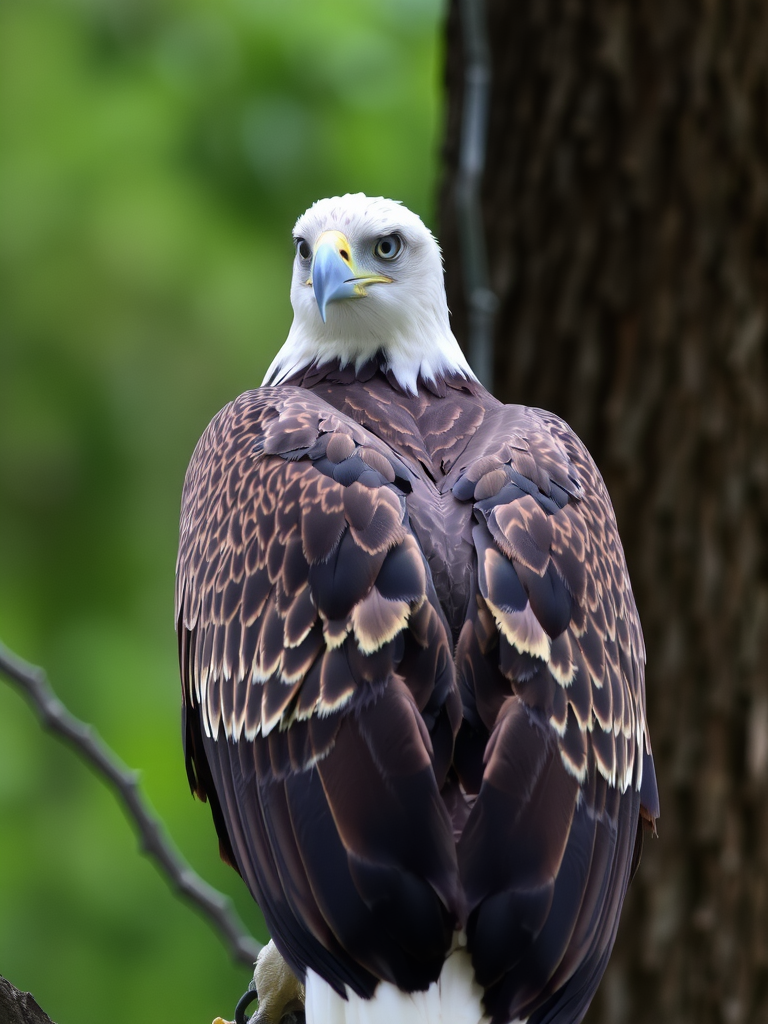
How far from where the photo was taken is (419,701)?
10.0 ft

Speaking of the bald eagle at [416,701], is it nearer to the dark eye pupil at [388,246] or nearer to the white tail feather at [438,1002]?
the white tail feather at [438,1002]

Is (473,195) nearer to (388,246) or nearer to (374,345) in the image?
(388,246)

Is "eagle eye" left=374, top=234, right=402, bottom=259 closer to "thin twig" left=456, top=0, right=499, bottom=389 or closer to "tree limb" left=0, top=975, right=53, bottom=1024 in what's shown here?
"thin twig" left=456, top=0, right=499, bottom=389

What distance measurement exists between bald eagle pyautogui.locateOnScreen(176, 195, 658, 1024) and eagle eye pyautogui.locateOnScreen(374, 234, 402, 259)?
0.42 meters

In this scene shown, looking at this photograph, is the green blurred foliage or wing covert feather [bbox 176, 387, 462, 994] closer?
wing covert feather [bbox 176, 387, 462, 994]

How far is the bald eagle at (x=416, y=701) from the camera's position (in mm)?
2863

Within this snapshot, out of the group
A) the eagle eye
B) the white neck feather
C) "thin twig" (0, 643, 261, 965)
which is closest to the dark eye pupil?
the eagle eye

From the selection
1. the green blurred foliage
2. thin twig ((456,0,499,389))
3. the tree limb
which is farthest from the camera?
the green blurred foliage

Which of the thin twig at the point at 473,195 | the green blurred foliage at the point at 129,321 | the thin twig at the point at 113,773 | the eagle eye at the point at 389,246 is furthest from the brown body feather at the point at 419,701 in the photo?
the green blurred foliage at the point at 129,321

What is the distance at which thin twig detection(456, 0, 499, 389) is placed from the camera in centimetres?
563

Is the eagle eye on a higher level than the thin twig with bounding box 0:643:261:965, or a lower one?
higher

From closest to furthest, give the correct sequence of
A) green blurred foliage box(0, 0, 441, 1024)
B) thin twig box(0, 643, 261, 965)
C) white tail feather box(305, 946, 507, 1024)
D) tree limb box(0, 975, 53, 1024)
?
white tail feather box(305, 946, 507, 1024) → tree limb box(0, 975, 53, 1024) → thin twig box(0, 643, 261, 965) → green blurred foliage box(0, 0, 441, 1024)

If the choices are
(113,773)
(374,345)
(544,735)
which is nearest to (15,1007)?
(113,773)

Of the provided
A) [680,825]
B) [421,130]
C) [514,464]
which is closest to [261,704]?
[514,464]
